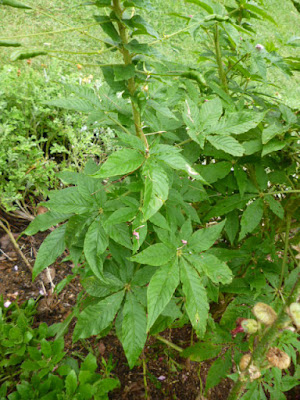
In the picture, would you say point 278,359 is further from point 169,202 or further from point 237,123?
point 237,123

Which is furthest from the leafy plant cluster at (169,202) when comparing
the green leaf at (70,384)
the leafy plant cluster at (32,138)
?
the leafy plant cluster at (32,138)

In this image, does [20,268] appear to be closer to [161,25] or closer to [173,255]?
[173,255]

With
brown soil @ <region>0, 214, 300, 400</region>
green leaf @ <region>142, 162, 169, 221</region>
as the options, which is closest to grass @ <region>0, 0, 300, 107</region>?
brown soil @ <region>0, 214, 300, 400</region>

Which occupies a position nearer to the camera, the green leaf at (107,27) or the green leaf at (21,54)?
the green leaf at (21,54)

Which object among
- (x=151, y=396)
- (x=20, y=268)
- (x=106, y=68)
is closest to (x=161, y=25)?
(x=20, y=268)

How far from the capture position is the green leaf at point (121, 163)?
A: 0.78 m

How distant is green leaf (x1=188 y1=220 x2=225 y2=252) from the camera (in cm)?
101

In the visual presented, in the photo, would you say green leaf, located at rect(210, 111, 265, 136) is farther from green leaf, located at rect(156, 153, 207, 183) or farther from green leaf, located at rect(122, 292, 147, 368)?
green leaf, located at rect(122, 292, 147, 368)

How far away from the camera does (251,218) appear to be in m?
1.18

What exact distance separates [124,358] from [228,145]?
1.21 m

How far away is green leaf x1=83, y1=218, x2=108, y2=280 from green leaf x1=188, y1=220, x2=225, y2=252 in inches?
10.4

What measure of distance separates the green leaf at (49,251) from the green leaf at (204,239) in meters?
0.41

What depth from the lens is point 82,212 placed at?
3.37ft

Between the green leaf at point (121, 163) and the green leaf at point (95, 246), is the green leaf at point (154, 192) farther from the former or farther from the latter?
the green leaf at point (95, 246)
